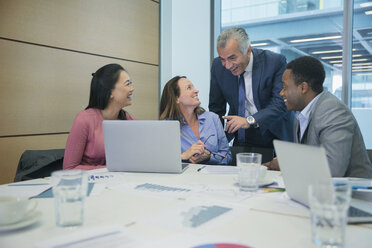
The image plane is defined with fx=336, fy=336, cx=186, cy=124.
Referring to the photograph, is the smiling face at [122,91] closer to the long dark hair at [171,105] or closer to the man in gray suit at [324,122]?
the long dark hair at [171,105]

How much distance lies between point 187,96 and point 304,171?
67.5 inches

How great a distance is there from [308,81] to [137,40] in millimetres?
2222

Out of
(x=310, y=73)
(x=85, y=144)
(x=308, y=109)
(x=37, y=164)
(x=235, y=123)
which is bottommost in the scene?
(x=37, y=164)

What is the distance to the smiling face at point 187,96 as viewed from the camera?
2703mm

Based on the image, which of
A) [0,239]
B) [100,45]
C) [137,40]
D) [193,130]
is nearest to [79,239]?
[0,239]

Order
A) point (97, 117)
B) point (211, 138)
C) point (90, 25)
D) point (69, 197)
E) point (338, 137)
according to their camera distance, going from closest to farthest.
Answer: point (69, 197)
point (338, 137)
point (97, 117)
point (211, 138)
point (90, 25)

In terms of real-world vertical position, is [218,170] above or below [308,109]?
below

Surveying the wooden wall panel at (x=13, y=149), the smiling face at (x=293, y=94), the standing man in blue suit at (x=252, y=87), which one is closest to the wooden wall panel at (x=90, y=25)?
the wooden wall panel at (x=13, y=149)

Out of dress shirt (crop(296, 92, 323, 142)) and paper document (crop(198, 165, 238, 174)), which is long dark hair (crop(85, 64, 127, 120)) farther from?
dress shirt (crop(296, 92, 323, 142))

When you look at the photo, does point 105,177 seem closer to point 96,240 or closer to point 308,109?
point 96,240

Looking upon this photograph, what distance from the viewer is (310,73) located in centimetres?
218

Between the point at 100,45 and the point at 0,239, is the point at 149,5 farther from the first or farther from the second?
the point at 0,239

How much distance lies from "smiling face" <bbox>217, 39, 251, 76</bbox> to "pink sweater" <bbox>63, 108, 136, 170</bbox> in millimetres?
1125

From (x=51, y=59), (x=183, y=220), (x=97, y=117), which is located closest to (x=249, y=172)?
(x=183, y=220)
